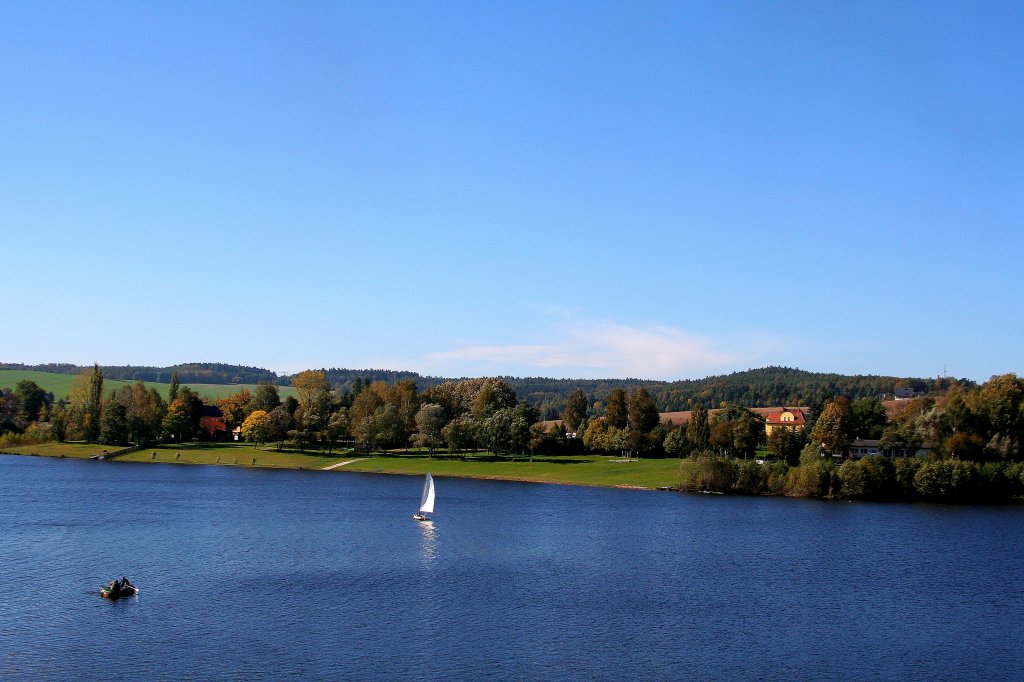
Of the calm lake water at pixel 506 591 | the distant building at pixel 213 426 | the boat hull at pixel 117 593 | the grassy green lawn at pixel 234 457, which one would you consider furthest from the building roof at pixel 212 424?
the boat hull at pixel 117 593

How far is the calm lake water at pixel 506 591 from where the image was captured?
154 ft

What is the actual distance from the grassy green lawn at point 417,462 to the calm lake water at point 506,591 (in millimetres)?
30741

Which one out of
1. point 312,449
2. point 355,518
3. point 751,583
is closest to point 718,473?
point 355,518

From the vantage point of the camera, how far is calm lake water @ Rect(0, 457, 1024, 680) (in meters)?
46.9

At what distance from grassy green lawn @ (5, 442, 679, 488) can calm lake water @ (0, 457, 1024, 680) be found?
101ft

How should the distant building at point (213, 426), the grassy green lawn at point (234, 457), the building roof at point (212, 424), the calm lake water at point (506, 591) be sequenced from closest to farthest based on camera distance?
the calm lake water at point (506, 591) < the grassy green lawn at point (234, 457) < the distant building at point (213, 426) < the building roof at point (212, 424)

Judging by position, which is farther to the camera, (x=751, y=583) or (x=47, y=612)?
(x=751, y=583)

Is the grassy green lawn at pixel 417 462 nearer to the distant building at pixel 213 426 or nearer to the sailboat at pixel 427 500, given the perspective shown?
the distant building at pixel 213 426

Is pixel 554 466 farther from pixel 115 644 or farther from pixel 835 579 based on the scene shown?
pixel 115 644

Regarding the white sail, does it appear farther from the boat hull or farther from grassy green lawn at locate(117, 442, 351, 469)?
grassy green lawn at locate(117, 442, 351, 469)

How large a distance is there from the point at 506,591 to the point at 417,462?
99.2 m

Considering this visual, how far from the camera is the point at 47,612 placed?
53.4 metres

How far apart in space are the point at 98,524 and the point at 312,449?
9063 cm

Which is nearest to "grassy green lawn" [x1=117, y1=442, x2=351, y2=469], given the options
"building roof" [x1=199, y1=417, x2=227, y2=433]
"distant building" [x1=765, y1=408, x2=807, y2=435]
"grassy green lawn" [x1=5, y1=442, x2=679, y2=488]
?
"grassy green lawn" [x1=5, y1=442, x2=679, y2=488]
